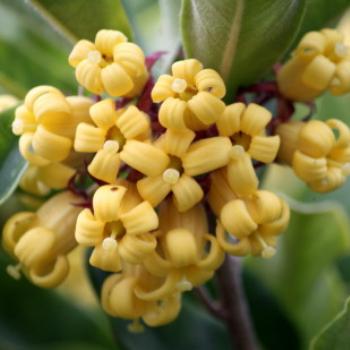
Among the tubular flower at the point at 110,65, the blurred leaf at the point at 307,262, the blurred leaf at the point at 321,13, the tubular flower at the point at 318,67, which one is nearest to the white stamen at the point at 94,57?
the tubular flower at the point at 110,65

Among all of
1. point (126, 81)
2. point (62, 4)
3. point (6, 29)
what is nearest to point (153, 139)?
point (126, 81)

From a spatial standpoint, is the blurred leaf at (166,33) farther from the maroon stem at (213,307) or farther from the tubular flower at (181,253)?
the maroon stem at (213,307)

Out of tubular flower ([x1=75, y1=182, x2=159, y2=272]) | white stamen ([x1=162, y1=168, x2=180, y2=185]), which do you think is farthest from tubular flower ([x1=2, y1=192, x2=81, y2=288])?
white stamen ([x1=162, y1=168, x2=180, y2=185])

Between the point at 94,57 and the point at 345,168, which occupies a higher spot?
the point at 94,57

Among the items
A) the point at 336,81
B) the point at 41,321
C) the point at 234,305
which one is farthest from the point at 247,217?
the point at 41,321

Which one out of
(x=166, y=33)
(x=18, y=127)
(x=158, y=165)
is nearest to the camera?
(x=158, y=165)

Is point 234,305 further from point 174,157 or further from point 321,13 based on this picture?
point 321,13
